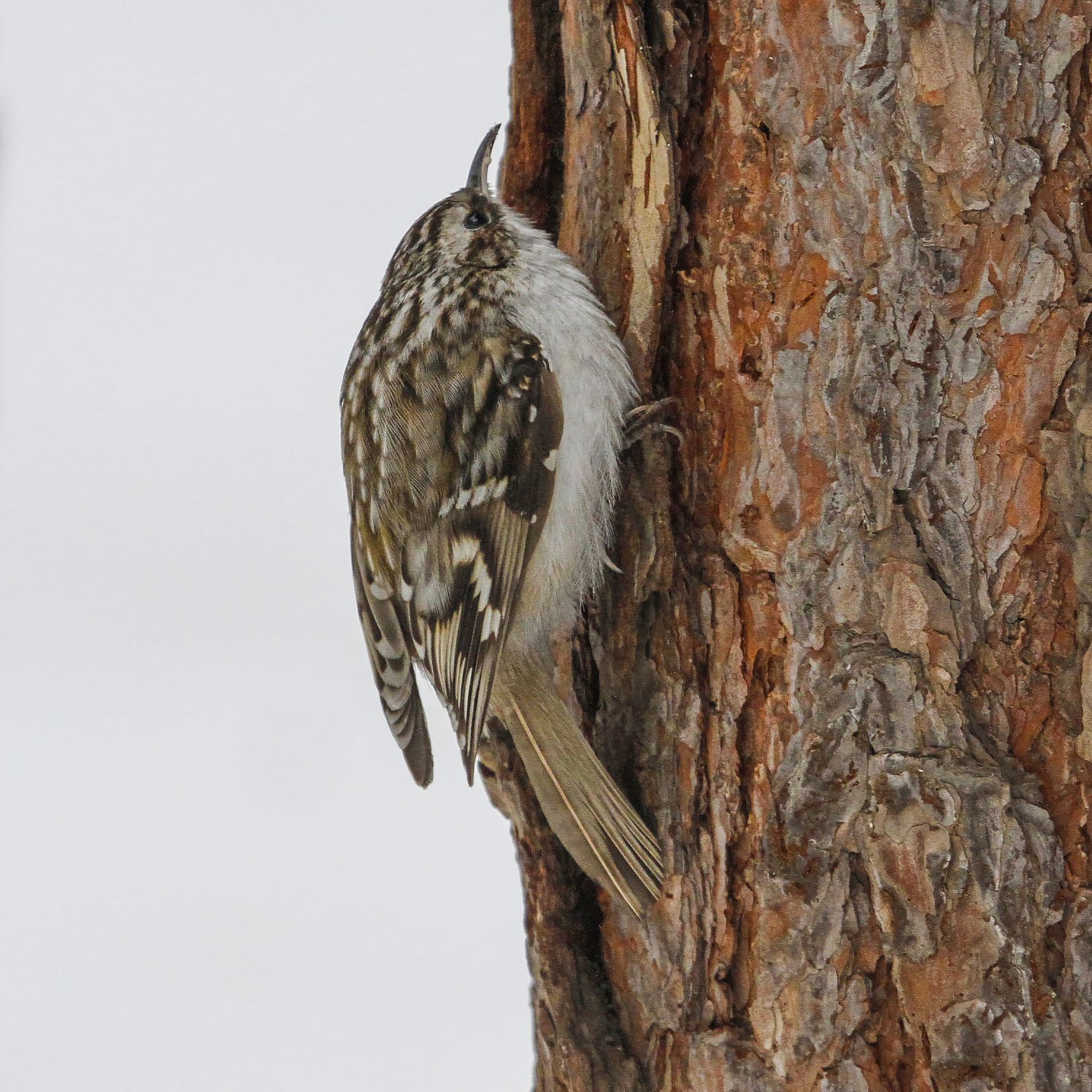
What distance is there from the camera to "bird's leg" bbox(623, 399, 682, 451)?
5.87 feet

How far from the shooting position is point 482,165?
88.4 inches

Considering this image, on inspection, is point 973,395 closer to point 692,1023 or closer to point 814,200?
point 814,200

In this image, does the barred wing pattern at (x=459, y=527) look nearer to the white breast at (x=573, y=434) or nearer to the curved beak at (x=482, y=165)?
the white breast at (x=573, y=434)

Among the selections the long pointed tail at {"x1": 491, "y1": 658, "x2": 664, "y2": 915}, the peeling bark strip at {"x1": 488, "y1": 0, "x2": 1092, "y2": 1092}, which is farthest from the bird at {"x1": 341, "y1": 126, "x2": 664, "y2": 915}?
the peeling bark strip at {"x1": 488, "y1": 0, "x2": 1092, "y2": 1092}

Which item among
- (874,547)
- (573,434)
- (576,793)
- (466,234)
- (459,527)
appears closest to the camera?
(874,547)

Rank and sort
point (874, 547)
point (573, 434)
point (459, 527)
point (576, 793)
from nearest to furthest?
1. point (874, 547)
2. point (576, 793)
3. point (573, 434)
4. point (459, 527)

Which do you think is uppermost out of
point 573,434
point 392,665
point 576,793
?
point 573,434

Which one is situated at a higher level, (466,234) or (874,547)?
(466,234)

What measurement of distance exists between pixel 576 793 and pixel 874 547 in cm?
57

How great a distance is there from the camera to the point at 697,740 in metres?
1.70

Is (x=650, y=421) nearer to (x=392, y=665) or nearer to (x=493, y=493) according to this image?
(x=493, y=493)

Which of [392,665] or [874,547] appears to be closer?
[874,547]

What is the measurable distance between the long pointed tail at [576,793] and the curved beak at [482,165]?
830 mm

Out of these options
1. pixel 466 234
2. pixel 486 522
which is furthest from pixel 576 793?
pixel 466 234
